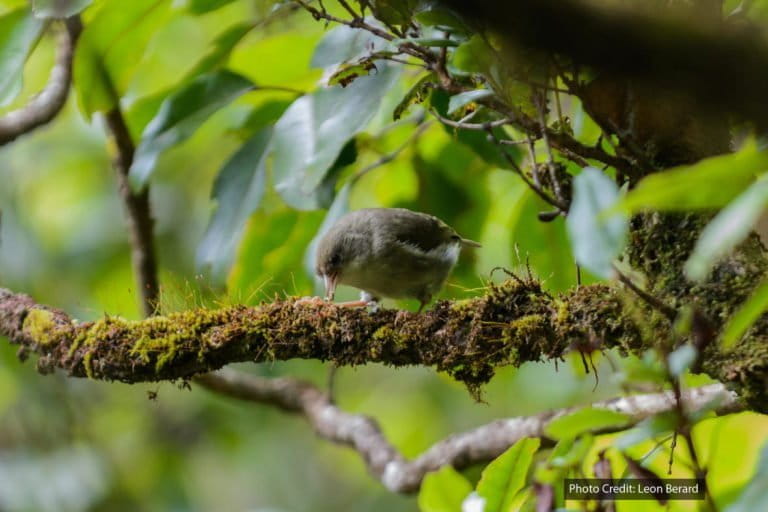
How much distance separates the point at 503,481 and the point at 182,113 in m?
2.10

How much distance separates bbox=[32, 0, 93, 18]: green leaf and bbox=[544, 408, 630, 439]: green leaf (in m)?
2.10

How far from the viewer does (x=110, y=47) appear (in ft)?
10.9

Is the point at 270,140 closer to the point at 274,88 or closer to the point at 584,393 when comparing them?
the point at 274,88

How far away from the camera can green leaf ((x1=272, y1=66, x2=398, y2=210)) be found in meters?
2.96

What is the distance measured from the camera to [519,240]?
11.6 ft

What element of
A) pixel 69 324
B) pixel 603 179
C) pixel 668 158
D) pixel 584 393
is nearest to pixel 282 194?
pixel 69 324

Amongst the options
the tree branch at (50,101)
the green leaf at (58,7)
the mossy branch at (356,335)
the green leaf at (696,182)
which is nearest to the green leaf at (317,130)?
the mossy branch at (356,335)

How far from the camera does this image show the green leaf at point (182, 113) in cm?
343

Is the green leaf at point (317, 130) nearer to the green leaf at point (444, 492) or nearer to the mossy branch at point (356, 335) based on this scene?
the mossy branch at point (356, 335)

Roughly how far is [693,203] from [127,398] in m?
6.08

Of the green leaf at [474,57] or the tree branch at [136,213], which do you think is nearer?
the green leaf at [474,57]

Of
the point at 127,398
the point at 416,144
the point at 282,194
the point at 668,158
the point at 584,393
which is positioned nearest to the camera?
the point at 668,158

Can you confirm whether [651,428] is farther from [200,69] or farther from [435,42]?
[200,69]

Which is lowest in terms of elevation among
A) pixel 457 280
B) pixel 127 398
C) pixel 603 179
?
pixel 127 398
